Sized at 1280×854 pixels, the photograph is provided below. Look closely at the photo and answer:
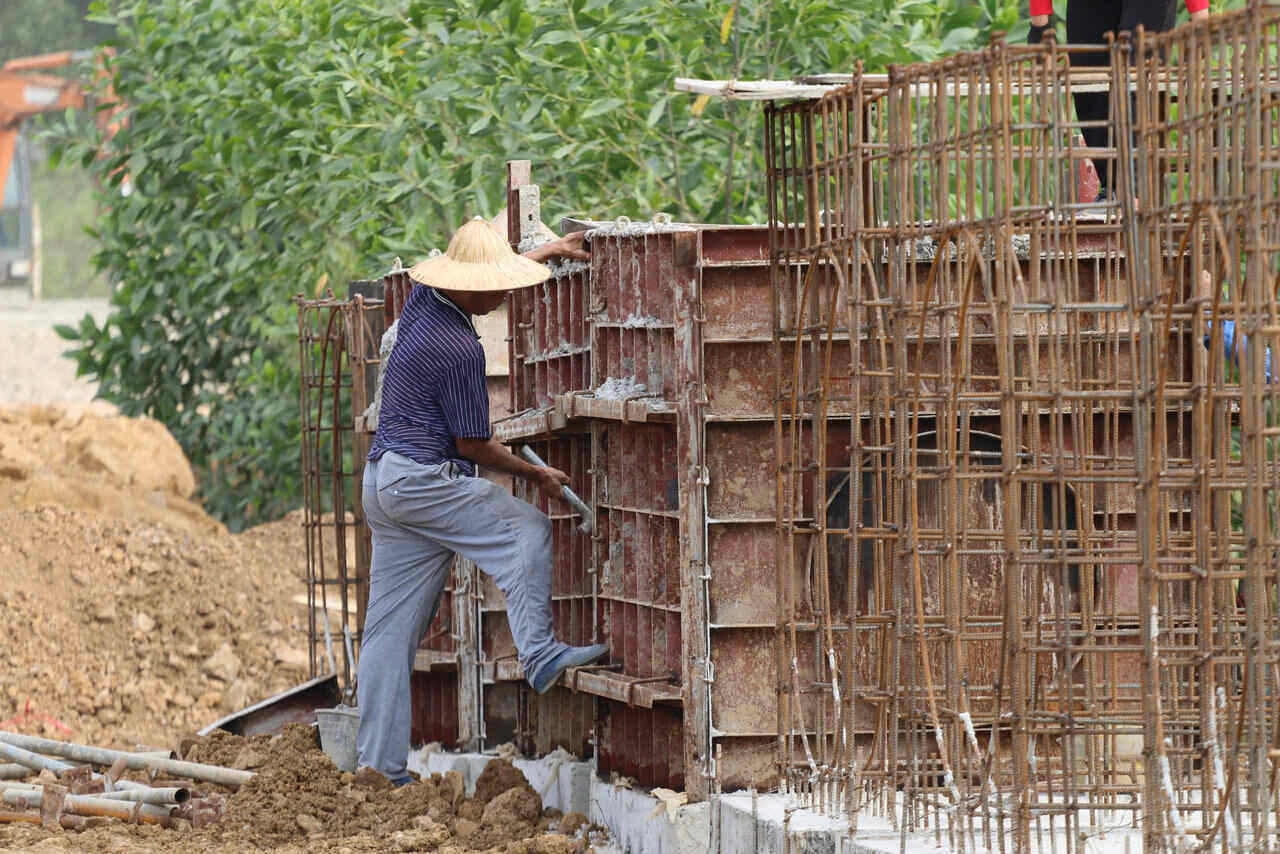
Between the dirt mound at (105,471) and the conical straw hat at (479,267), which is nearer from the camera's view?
the conical straw hat at (479,267)

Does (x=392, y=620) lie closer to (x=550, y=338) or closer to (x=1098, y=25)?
(x=550, y=338)

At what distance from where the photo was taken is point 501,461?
836cm

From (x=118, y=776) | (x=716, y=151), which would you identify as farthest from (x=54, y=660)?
(x=716, y=151)

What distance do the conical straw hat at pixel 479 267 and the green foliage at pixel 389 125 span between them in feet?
7.09

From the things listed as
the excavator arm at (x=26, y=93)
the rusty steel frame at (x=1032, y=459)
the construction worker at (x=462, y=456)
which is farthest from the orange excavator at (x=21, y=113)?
the rusty steel frame at (x=1032, y=459)

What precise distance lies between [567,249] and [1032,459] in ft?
9.32

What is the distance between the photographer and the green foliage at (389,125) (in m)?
12.5

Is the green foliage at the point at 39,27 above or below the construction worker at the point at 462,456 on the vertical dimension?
above

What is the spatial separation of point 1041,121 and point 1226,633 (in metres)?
1.64

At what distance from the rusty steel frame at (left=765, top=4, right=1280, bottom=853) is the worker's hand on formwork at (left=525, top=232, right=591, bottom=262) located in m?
1.24

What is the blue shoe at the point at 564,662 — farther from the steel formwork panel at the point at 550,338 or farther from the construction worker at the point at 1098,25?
the construction worker at the point at 1098,25

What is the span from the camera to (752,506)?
768cm

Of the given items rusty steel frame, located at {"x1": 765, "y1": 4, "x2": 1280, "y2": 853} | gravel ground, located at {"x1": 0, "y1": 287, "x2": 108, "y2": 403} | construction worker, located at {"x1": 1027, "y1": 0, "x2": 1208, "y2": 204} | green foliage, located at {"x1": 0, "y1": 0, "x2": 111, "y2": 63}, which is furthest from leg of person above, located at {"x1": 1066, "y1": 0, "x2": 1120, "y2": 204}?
green foliage, located at {"x1": 0, "y1": 0, "x2": 111, "y2": 63}

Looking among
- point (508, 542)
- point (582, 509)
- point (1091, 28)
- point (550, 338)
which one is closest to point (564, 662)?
point (508, 542)
